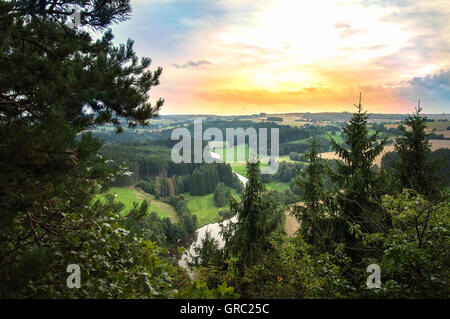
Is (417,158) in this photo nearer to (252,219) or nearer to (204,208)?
(252,219)

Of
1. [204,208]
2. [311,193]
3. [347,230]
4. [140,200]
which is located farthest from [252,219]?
[204,208]

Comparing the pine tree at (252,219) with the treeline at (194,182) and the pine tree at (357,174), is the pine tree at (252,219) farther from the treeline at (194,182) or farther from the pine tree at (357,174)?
the treeline at (194,182)

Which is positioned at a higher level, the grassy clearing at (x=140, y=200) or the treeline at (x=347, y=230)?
the treeline at (x=347, y=230)

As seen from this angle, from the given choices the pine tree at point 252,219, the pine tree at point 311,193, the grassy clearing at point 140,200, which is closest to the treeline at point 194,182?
the grassy clearing at point 140,200

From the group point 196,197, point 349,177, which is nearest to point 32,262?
point 349,177

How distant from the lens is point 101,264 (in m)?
3.40

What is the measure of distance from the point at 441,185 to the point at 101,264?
530 inches

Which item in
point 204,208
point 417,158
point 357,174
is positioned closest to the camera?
point 357,174

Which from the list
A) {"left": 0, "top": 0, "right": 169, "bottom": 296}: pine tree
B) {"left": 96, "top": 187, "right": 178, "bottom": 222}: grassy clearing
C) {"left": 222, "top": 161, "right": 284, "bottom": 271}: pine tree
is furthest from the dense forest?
{"left": 96, "top": 187, "right": 178, "bottom": 222}: grassy clearing

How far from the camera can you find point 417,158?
1116 centimetres

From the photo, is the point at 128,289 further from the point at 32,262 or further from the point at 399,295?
the point at 399,295

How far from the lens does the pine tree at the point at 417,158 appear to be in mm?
10914

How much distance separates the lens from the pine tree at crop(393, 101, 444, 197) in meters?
10.9

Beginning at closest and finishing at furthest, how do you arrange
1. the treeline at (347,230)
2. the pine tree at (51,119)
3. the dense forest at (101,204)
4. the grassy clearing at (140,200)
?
the pine tree at (51,119) → the dense forest at (101,204) → the treeline at (347,230) → the grassy clearing at (140,200)
